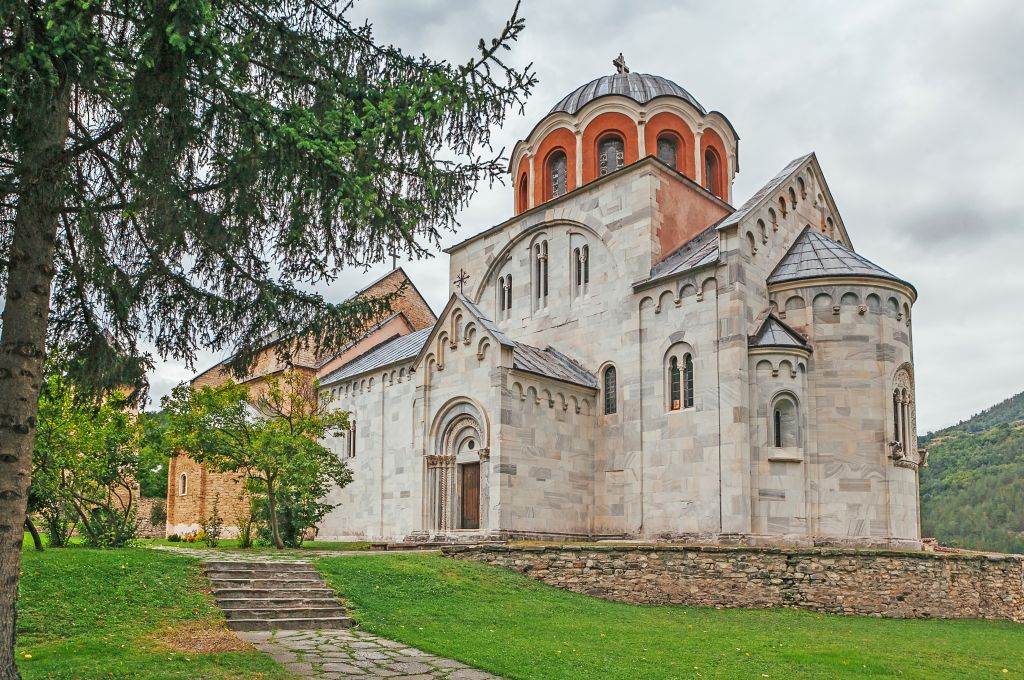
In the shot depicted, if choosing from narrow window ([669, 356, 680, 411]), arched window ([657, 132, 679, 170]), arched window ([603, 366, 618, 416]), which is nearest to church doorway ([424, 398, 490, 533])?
arched window ([603, 366, 618, 416])

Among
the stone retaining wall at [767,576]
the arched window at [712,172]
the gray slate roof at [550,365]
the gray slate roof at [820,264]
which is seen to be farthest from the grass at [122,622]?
the arched window at [712,172]

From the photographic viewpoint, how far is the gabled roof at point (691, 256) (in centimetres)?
2098

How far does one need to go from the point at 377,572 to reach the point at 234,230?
890 centimetres

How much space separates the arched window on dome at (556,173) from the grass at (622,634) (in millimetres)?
12721

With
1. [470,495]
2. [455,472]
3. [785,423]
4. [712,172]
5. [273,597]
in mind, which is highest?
[712,172]

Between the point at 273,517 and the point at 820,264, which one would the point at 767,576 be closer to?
the point at 820,264

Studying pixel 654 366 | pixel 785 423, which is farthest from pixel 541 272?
pixel 785 423

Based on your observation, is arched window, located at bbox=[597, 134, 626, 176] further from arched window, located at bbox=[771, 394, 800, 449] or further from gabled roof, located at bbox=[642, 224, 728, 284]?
arched window, located at bbox=[771, 394, 800, 449]

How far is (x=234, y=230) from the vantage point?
8.39 m

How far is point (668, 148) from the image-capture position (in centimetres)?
2494

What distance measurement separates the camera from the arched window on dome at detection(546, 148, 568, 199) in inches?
1019

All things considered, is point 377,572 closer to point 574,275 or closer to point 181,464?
point 574,275

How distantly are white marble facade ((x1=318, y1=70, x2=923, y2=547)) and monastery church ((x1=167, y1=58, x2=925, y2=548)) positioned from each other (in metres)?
0.05

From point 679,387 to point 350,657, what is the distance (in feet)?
40.9
